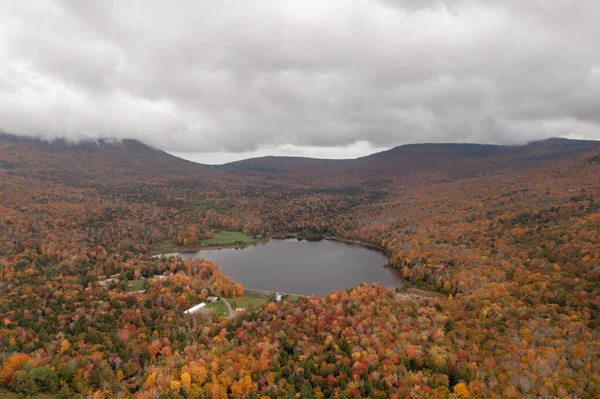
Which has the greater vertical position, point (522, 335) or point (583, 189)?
point (583, 189)

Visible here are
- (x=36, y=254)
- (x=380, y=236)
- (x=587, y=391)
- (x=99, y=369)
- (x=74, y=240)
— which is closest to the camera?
(x=587, y=391)

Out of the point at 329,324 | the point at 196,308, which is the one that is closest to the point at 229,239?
the point at 196,308

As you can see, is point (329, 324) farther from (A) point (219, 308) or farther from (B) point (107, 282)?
(B) point (107, 282)

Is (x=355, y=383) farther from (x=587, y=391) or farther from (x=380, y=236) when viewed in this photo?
(x=380, y=236)

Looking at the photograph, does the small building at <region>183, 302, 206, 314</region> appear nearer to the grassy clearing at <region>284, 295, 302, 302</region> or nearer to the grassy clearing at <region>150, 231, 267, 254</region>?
the grassy clearing at <region>284, 295, 302, 302</region>

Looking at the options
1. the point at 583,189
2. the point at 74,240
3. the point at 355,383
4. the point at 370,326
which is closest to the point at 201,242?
the point at 74,240

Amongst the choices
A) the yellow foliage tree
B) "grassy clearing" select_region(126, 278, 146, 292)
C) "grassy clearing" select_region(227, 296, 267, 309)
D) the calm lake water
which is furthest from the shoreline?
"grassy clearing" select_region(126, 278, 146, 292)
